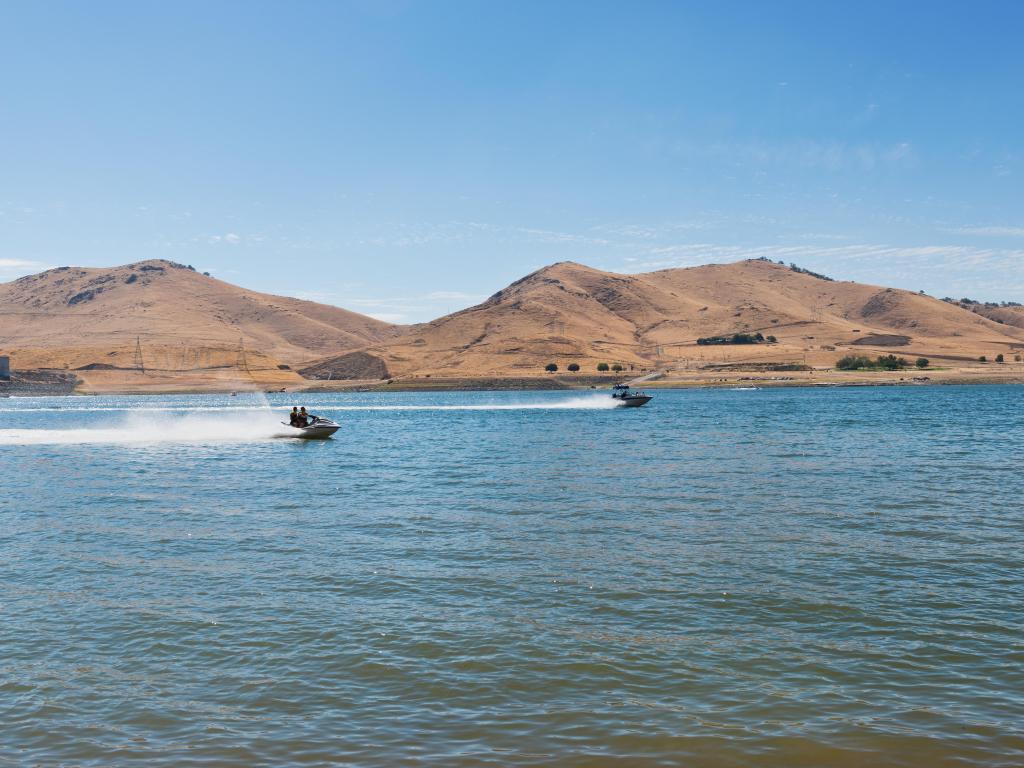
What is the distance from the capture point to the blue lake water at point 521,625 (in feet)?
33.4

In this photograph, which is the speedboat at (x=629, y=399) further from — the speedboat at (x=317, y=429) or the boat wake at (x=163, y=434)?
the speedboat at (x=317, y=429)

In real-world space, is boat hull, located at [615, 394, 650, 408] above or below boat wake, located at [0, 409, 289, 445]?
above

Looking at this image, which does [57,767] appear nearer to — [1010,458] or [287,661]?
[287,661]

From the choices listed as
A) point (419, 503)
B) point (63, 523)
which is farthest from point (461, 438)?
point (63, 523)

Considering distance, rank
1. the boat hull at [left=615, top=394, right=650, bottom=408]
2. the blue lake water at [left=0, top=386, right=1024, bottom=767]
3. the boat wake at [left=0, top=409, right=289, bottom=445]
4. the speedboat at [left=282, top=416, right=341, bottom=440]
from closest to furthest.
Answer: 1. the blue lake water at [left=0, top=386, right=1024, bottom=767]
2. the speedboat at [left=282, top=416, right=341, bottom=440]
3. the boat wake at [left=0, top=409, right=289, bottom=445]
4. the boat hull at [left=615, top=394, right=650, bottom=408]

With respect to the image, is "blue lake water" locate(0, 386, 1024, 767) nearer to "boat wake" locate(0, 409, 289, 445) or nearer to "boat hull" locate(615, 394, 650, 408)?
"boat wake" locate(0, 409, 289, 445)

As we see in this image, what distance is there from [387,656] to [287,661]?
1535mm

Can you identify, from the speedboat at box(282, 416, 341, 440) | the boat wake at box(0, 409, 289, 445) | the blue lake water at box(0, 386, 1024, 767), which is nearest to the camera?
the blue lake water at box(0, 386, 1024, 767)

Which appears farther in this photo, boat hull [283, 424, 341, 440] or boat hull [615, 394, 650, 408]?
boat hull [615, 394, 650, 408]

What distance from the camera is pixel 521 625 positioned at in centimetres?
1445

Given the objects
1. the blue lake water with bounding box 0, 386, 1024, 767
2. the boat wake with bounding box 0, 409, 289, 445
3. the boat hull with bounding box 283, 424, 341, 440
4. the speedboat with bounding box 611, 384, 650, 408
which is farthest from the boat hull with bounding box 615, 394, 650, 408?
the blue lake water with bounding box 0, 386, 1024, 767

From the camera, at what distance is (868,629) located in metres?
13.9

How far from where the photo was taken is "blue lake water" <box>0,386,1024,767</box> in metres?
10.2

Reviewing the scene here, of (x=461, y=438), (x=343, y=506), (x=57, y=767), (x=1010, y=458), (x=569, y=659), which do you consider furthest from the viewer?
(x=461, y=438)
